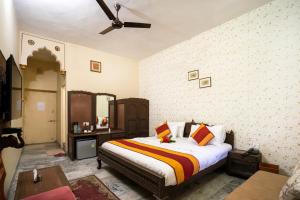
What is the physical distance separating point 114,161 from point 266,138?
2.83m

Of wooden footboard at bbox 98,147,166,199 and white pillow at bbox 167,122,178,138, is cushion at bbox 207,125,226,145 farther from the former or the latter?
wooden footboard at bbox 98,147,166,199

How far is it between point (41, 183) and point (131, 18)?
3170 mm

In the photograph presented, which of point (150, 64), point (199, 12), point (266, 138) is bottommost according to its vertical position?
point (266, 138)

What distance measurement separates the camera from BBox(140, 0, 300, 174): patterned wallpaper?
105 inches

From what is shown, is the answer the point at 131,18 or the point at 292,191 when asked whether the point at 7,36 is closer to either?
the point at 131,18

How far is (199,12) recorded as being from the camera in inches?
123

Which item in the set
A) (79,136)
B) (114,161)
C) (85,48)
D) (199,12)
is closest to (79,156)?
(79,136)

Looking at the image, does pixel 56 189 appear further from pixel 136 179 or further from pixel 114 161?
pixel 114 161


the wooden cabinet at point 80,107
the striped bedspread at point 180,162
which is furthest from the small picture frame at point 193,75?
the wooden cabinet at point 80,107

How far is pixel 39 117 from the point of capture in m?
5.95

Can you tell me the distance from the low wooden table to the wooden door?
459 centimetres

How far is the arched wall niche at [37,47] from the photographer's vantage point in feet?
12.8

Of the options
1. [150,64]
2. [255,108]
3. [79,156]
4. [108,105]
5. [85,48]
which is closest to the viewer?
[255,108]

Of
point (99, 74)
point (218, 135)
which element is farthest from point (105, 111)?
point (218, 135)
